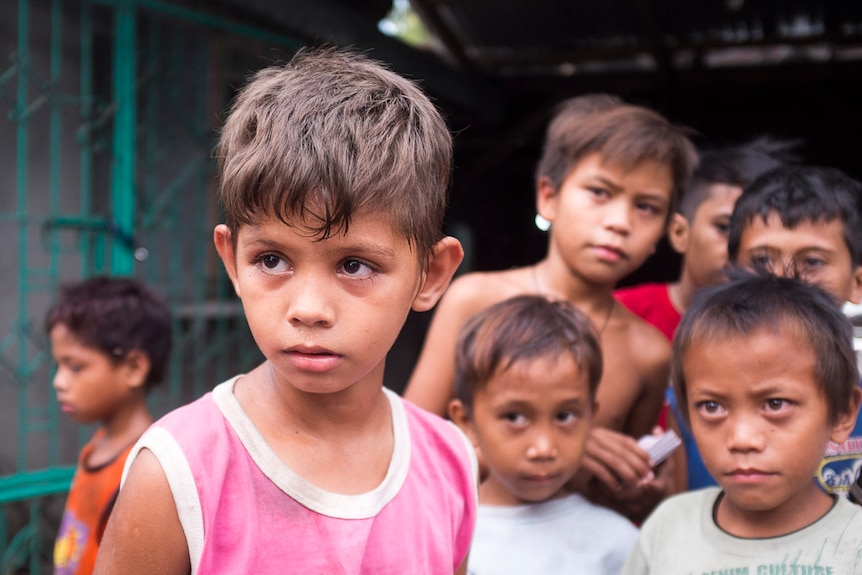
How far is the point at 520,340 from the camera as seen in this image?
6.76 ft

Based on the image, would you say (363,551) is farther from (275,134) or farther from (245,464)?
(275,134)

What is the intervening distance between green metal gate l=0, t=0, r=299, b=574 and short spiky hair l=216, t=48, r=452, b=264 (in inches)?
89.7

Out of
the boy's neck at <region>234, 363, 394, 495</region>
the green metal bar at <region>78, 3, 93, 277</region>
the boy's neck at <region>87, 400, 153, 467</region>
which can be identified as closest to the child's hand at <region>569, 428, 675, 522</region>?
the boy's neck at <region>234, 363, 394, 495</region>

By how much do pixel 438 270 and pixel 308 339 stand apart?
308mm

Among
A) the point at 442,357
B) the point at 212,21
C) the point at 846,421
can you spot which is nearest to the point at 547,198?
the point at 442,357

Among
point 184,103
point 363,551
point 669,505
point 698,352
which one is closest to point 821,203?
point 698,352

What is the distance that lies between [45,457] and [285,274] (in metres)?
3.36

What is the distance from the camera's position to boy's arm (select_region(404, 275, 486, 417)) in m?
2.43

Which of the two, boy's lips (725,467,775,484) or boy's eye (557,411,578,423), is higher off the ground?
boy's eye (557,411,578,423)

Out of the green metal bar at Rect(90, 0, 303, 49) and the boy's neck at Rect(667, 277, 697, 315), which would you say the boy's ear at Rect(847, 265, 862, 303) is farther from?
the green metal bar at Rect(90, 0, 303, 49)

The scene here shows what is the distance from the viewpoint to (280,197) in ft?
3.83

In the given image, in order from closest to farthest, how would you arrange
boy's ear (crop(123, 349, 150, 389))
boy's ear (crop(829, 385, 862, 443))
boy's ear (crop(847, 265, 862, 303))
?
boy's ear (crop(829, 385, 862, 443)), boy's ear (crop(847, 265, 862, 303)), boy's ear (crop(123, 349, 150, 389))

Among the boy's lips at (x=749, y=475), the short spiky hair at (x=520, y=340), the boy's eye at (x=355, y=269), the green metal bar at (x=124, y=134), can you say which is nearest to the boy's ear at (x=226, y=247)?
the boy's eye at (x=355, y=269)

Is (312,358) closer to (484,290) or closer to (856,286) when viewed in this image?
(484,290)
